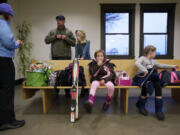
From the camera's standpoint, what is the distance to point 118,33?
471 centimetres

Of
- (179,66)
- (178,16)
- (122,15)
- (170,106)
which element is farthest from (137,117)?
(178,16)

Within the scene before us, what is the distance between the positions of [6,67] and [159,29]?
440 cm

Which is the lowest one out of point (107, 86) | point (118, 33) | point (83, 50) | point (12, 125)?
point (12, 125)

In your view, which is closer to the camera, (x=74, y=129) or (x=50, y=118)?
(x=74, y=129)

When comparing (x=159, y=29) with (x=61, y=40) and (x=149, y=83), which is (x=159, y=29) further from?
(x=61, y=40)

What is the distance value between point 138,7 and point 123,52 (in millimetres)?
1355

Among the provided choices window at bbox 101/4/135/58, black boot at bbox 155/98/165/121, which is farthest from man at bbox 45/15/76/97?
→ window at bbox 101/4/135/58

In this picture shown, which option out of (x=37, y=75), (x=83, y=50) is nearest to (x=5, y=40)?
(x=37, y=75)

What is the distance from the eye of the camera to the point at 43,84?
2.24 meters

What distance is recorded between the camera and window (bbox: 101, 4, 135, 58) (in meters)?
4.61

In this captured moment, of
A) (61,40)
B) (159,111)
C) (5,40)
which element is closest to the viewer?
(5,40)

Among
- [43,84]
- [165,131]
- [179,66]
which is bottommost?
[165,131]

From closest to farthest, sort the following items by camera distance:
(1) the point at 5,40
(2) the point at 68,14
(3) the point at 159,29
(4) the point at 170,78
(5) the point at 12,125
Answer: (1) the point at 5,40, (5) the point at 12,125, (4) the point at 170,78, (2) the point at 68,14, (3) the point at 159,29

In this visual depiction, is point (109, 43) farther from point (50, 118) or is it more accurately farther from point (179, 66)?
point (50, 118)
